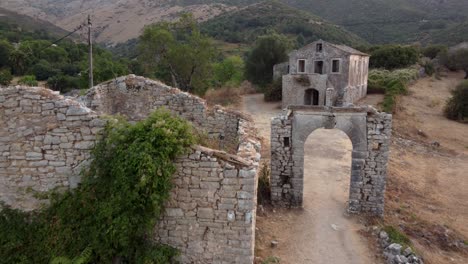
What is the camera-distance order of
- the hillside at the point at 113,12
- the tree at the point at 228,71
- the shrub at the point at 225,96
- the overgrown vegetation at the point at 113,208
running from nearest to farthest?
1. the overgrown vegetation at the point at 113,208
2. the shrub at the point at 225,96
3. the tree at the point at 228,71
4. the hillside at the point at 113,12

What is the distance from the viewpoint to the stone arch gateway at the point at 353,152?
998 cm

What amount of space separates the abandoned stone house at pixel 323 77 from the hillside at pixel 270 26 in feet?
131

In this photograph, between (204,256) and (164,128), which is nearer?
(164,128)

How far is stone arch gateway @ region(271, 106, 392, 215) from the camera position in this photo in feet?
32.7

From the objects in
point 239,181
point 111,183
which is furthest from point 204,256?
point 111,183

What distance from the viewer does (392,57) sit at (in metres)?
46.2

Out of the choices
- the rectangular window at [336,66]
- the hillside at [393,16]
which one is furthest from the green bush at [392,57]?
the hillside at [393,16]

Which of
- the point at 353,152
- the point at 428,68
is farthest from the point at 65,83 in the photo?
the point at 428,68

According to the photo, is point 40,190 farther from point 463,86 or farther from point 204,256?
point 463,86

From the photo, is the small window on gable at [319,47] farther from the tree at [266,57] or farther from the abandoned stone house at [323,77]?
the tree at [266,57]

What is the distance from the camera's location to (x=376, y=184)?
10.2 meters

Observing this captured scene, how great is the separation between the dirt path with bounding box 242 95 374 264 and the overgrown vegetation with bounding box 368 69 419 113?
18.3 meters

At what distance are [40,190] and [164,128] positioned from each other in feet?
7.73

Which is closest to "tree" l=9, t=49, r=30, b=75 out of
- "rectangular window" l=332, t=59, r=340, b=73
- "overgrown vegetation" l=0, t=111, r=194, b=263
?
"rectangular window" l=332, t=59, r=340, b=73
